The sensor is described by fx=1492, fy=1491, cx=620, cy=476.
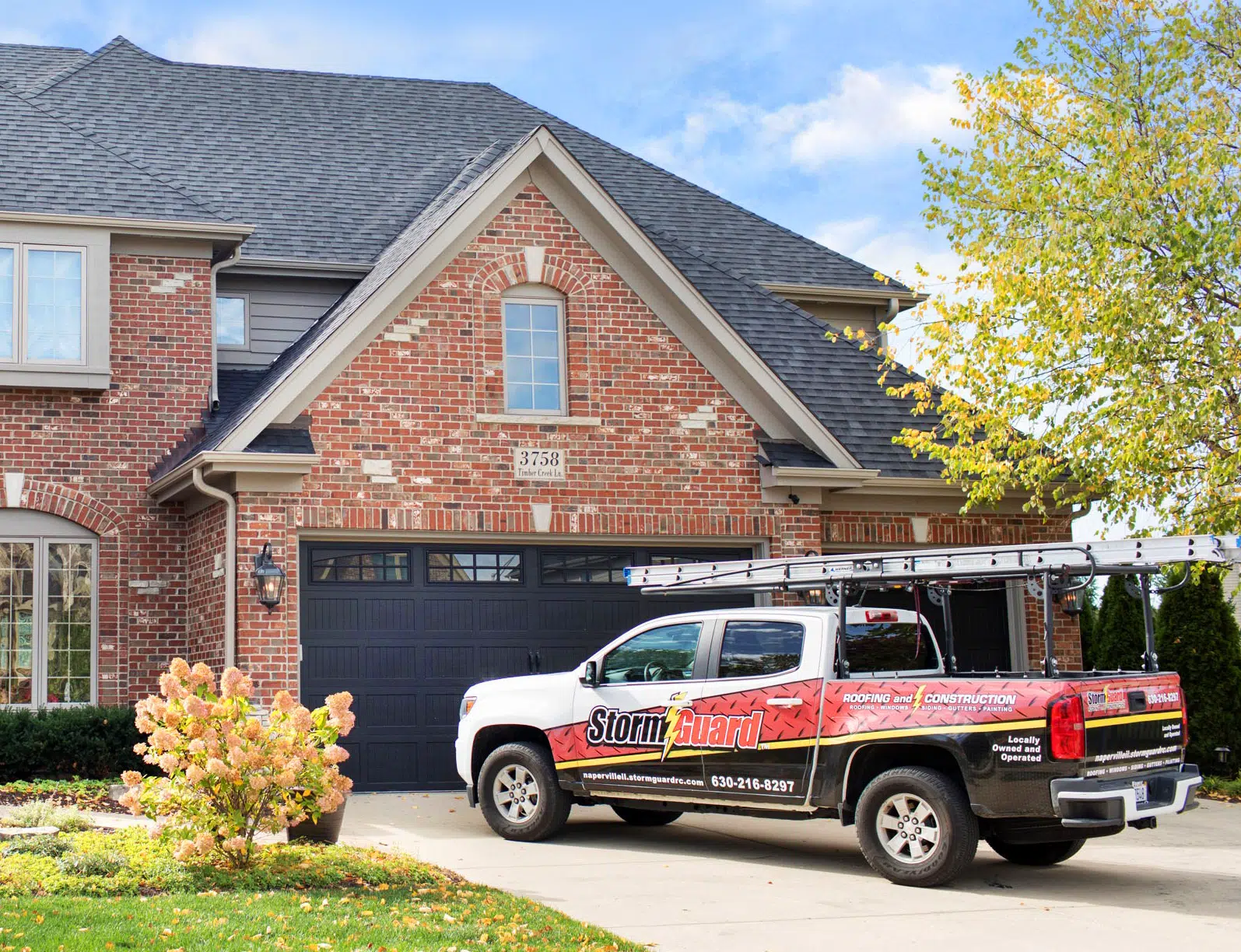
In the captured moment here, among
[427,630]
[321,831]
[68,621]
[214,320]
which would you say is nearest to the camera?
[321,831]

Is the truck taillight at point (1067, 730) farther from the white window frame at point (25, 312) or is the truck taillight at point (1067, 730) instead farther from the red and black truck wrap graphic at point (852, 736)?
the white window frame at point (25, 312)

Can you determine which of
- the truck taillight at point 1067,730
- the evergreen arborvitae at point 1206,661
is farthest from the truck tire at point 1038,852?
the evergreen arborvitae at point 1206,661

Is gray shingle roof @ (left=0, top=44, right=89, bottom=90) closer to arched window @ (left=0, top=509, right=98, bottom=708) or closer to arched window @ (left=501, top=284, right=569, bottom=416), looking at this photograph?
arched window @ (left=0, top=509, right=98, bottom=708)

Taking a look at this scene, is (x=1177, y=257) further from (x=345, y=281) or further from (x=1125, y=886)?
(x=345, y=281)

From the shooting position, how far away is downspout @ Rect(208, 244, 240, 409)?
16.5 m

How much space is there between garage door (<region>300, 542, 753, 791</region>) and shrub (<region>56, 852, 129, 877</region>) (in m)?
5.39

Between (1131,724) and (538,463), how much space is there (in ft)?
24.4

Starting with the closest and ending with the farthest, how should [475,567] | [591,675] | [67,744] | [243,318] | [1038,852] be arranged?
[1038,852]
[591,675]
[67,744]
[475,567]
[243,318]

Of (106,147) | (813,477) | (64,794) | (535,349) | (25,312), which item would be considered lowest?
(64,794)

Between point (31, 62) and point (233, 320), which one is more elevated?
point (31, 62)

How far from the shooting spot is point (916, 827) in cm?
959

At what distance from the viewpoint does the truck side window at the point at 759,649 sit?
10469mm

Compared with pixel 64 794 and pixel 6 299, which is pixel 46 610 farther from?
pixel 6 299

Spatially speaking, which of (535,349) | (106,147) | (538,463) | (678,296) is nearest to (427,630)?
(538,463)
